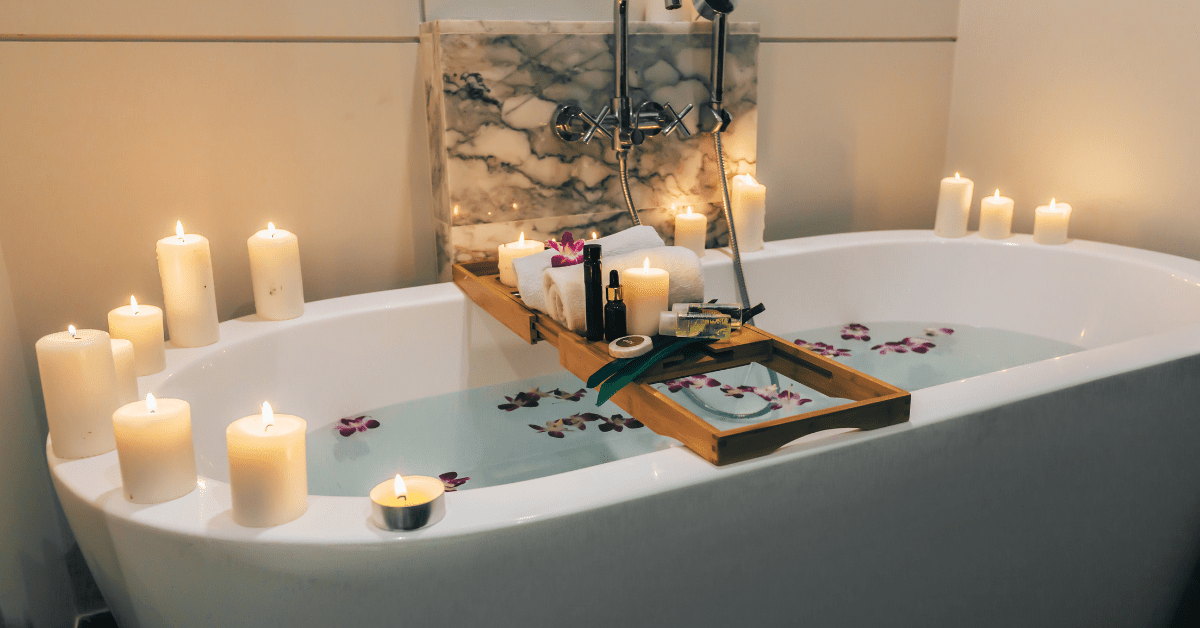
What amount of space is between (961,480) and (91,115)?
1.55 metres

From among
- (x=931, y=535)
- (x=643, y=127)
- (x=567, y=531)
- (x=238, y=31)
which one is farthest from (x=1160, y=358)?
(x=238, y=31)

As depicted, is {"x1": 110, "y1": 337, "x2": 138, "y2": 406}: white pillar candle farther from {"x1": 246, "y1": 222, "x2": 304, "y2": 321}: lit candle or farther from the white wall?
the white wall

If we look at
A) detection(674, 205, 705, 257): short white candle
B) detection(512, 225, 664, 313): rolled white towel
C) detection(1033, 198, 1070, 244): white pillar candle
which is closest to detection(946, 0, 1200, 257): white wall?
detection(1033, 198, 1070, 244): white pillar candle

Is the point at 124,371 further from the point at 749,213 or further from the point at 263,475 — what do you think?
the point at 749,213

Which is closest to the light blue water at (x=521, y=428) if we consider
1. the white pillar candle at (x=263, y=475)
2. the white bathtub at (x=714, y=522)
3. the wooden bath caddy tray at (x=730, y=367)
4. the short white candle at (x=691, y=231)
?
the white bathtub at (x=714, y=522)

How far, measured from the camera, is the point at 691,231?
6.18 ft

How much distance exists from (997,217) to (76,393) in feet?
6.43

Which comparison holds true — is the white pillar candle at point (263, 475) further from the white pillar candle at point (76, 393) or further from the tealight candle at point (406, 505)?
the white pillar candle at point (76, 393)

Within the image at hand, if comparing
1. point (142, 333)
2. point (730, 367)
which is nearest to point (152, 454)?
point (142, 333)

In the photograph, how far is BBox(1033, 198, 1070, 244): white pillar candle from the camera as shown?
1.93 m

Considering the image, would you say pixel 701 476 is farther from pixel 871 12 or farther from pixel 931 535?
pixel 871 12

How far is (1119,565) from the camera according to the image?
1.24 meters

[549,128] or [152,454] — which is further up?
[549,128]

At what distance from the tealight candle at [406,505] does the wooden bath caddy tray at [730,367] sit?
31 centimetres
